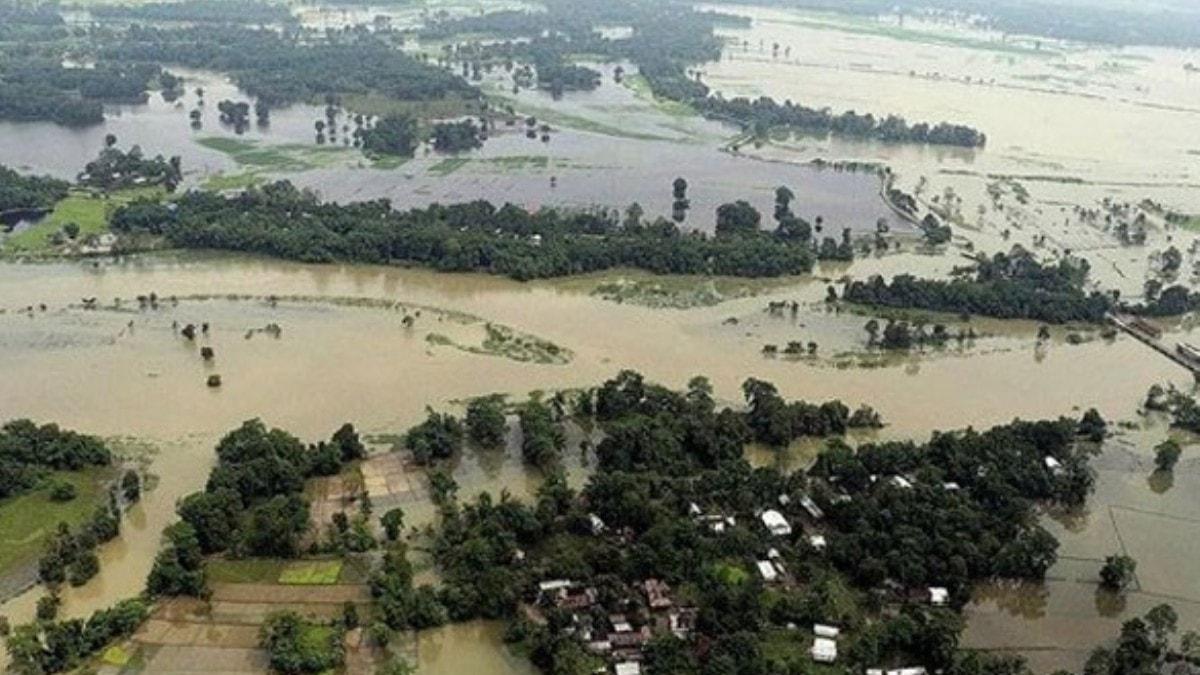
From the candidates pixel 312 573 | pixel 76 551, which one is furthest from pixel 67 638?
pixel 312 573

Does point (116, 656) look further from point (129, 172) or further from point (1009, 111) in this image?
point (1009, 111)

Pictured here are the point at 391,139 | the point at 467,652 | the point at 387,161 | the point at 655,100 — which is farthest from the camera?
the point at 655,100

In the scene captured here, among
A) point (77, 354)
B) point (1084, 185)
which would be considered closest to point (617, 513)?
point (77, 354)

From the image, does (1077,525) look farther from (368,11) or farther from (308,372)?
(368,11)

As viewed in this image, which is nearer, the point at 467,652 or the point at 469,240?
the point at 467,652

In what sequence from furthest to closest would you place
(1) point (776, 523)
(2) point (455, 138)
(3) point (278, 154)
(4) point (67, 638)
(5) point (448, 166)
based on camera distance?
(2) point (455, 138)
(3) point (278, 154)
(5) point (448, 166)
(1) point (776, 523)
(4) point (67, 638)

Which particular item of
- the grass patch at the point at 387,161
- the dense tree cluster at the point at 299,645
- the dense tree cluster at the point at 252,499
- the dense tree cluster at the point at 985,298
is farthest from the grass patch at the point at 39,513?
the grass patch at the point at 387,161
